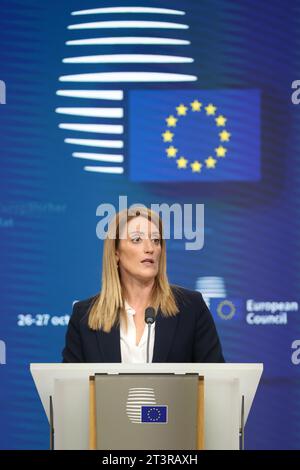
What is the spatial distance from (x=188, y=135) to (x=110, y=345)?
6.51 feet

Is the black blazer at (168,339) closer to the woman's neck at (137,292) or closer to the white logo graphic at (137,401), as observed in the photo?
the woman's neck at (137,292)

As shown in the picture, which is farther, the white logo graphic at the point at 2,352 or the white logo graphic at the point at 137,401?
the white logo graphic at the point at 2,352

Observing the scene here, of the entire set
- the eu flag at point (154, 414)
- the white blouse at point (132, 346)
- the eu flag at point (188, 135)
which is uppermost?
the eu flag at point (188, 135)

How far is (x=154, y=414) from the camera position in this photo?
238cm

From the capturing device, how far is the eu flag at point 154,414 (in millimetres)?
2377

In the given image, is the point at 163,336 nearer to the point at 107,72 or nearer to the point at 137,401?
the point at 137,401

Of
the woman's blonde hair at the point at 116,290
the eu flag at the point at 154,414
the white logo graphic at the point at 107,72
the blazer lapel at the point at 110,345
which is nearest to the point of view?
the eu flag at the point at 154,414

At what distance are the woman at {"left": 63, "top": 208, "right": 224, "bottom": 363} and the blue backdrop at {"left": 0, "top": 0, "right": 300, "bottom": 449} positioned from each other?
1161 millimetres

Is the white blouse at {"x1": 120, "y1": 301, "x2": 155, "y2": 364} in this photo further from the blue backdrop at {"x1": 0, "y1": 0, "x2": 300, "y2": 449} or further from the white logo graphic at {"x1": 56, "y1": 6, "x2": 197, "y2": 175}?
the white logo graphic at {"x1": 56, "y1": 6, "x2": 197, "y2": 175}

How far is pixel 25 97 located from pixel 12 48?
0.32 m

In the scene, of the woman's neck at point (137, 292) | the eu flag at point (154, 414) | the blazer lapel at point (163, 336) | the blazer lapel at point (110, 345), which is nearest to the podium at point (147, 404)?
the eu flag at point (154, 414)

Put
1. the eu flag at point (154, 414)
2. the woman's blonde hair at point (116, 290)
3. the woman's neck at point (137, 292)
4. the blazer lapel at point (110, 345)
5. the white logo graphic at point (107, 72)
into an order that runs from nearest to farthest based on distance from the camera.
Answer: the eu flag at point (154, 414)
the blazer lapel at point (110, 345)
the woman's blonde hair at point (116, 290)
the woman's neck at point (137, 292)
the white logo graphic at point (107, 72)

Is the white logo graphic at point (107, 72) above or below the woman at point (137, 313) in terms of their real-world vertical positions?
above

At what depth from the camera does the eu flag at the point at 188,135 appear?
5012 millimetres
